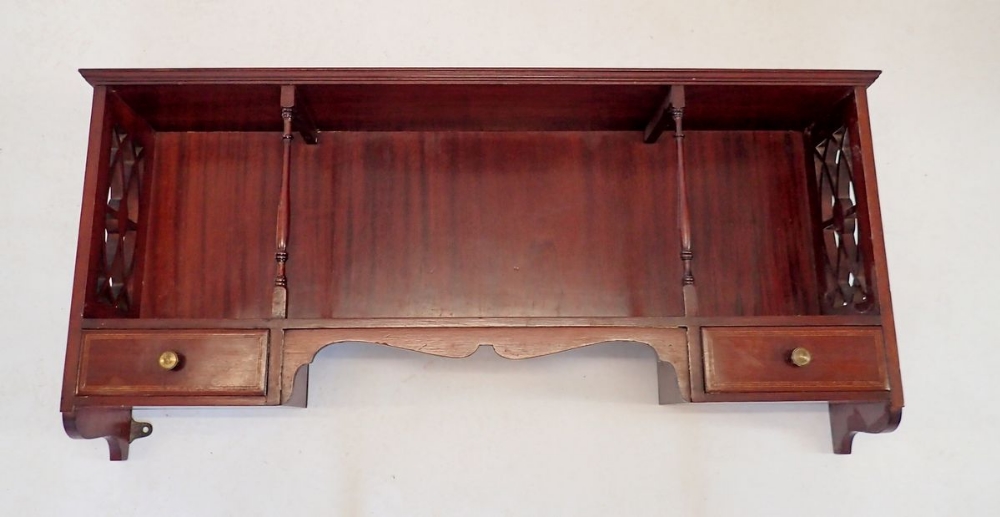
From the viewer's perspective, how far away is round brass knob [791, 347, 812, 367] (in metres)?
1.20

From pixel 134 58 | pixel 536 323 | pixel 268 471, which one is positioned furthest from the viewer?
pixel 134 58

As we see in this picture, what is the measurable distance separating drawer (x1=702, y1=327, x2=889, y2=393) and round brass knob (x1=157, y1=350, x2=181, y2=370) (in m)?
0.92

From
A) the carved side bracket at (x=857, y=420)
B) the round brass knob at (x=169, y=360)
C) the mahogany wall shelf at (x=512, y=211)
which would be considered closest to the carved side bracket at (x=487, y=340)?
the mahogany wall shelf at (x=512, y=211)

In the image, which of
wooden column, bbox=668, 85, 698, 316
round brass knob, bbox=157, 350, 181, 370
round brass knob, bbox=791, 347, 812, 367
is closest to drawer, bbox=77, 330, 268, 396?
round brass knob, bbox=157, 350, 181, 370

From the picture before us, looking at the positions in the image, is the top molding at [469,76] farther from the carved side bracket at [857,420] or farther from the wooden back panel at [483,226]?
the carved side bracket at [857,420]

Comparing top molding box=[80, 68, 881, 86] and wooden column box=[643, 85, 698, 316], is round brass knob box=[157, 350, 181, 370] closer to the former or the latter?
top molding box=[80, 68, 881, 86]

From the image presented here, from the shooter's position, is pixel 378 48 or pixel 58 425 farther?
pixel 378 48

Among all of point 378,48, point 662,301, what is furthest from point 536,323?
point 378,48

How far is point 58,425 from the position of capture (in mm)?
1468

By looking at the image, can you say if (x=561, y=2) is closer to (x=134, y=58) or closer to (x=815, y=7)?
(x=815, y=7)

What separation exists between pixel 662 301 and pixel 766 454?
401 mm

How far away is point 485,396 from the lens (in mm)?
1478

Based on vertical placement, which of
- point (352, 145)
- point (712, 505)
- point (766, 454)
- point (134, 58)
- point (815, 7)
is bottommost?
point (712, 505)

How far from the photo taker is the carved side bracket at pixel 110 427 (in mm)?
1240
